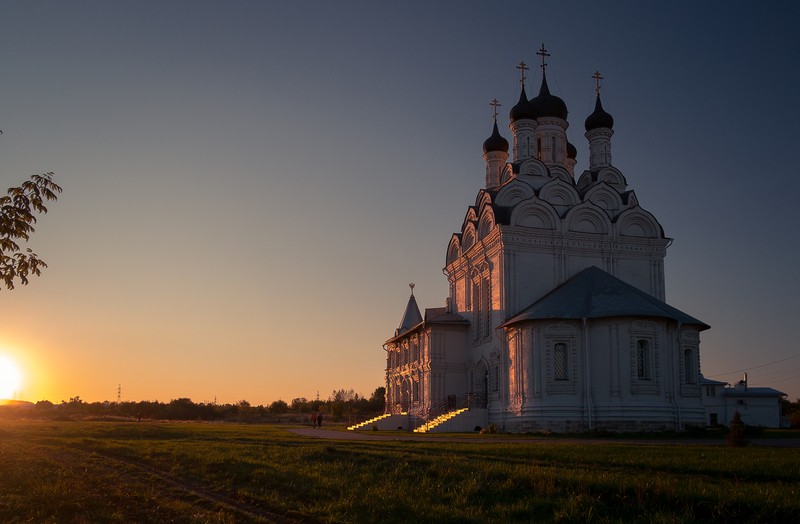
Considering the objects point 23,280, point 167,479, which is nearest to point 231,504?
point 167,479

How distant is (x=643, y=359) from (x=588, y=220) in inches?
299

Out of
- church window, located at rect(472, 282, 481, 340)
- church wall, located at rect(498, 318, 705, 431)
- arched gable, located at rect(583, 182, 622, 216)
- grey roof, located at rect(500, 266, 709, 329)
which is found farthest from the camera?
church window, located at rect(472, 282, 481, 340)

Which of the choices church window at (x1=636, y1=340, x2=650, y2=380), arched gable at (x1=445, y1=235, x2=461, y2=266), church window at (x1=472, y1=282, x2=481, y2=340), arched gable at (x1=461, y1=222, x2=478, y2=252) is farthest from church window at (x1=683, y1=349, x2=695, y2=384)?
arched gable at (x1=445, y1=235, x2=461, y2=266)

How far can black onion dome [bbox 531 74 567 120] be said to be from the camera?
37500 mm

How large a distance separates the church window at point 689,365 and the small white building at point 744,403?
21071 millimetres

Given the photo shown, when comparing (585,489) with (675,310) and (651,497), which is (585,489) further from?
(675,310)

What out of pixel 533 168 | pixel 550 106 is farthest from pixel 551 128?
pixel 533 168

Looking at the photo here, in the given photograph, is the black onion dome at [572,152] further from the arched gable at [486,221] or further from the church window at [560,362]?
the church window at [560,362]

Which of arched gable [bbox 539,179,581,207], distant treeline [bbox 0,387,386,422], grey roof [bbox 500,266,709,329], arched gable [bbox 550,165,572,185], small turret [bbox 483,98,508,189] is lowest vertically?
distant treeline [bbox 0,387,386,422]

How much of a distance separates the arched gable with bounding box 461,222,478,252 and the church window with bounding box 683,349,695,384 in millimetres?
10889

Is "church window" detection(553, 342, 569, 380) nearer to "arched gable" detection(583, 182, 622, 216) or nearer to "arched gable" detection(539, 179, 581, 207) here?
"arched gable" detection(539, 179, 581, 207)

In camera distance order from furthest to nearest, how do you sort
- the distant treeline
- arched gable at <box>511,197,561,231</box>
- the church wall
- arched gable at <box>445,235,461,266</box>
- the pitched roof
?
the distant treeline
the pitched roof
arched gable at <box>445,235,461,266</box>
arched gable at <box>511,197,561,231</box>
the church wall

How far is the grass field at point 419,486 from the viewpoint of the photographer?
927cm

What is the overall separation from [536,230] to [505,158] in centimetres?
986
